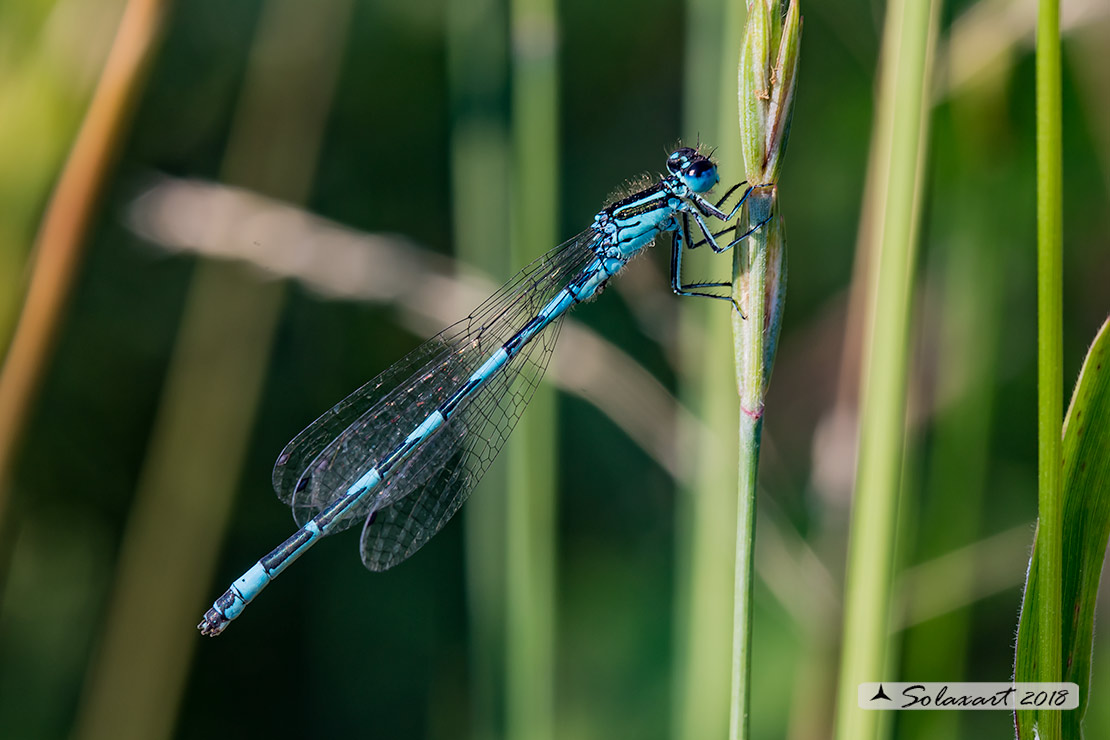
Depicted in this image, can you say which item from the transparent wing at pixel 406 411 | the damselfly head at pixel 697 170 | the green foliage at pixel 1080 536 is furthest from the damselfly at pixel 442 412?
the green foliage at pixel 1080 536

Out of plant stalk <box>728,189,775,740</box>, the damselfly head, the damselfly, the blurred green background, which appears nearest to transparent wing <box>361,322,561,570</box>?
the damselfly

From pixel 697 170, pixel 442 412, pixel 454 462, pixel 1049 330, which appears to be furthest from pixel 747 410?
pixel 442 412

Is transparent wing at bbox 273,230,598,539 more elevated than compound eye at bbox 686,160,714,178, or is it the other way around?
compound eye at bbox 686,160,714,178

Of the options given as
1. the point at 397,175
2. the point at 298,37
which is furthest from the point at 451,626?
the point at 298,37

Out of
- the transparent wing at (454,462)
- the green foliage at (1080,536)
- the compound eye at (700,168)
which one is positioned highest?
the compound eye at (700,168)

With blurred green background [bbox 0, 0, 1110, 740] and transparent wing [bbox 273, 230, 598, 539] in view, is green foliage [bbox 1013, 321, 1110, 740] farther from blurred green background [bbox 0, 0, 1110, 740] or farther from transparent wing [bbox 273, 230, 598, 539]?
transparent wing [bbox 273, 230, 598, 539]

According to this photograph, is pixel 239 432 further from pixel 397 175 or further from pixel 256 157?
pixel 397 175

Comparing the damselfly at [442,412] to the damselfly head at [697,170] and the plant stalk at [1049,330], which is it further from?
the plant stalk at [1049,330]
